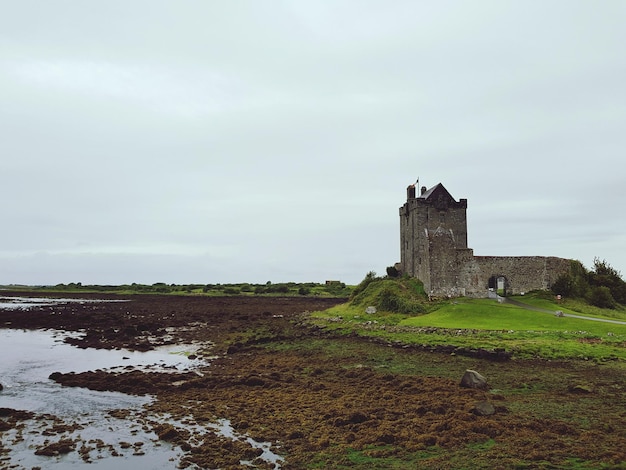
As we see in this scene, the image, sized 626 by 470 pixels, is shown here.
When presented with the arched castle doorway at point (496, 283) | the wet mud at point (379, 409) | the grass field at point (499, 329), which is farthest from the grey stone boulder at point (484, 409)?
the arched castle doorway at point (496, 283)

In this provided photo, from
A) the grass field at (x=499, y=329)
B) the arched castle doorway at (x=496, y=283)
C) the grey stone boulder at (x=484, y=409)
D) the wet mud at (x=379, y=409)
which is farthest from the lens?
the arched castle doorway at (x=496, y=283)

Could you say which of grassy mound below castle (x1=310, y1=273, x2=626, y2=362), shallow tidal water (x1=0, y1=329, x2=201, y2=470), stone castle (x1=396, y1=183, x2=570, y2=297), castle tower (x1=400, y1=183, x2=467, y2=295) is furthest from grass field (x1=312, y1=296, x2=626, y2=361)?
shallow tidal water (x1=0, y1=329, x2=201, y2=470)

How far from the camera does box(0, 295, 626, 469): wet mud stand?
13289 millimetres

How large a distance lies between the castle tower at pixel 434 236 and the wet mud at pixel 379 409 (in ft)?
53.5

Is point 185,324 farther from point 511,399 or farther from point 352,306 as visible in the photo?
point 511,399

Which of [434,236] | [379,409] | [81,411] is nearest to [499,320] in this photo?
[434,236]

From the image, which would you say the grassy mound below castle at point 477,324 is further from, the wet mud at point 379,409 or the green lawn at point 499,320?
the wet mud at point 379,409

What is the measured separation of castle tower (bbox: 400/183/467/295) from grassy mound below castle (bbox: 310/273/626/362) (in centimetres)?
186

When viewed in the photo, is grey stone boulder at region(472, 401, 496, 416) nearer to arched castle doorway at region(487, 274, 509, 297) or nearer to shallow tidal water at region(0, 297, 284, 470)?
shallow tidal water at region(0, 297, 284, 470)

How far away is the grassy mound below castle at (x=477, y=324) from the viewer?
88.2ft

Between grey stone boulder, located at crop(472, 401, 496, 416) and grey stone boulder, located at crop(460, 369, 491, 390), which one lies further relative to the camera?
grey stone boulder, located at crop(460, 369, 491, 390)

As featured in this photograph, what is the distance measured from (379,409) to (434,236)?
3205 centimetres

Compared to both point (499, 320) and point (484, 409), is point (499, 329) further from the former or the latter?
point (484, 409)

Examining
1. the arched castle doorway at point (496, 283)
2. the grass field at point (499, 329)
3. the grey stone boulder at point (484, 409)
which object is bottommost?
the grey stone boulder at point (484, 409)
